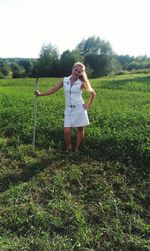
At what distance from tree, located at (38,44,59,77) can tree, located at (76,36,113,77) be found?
8918 mm

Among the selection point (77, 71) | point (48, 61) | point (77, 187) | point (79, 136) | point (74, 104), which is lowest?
point (77, 187)

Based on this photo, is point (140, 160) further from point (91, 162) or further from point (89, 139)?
point (89, 139)

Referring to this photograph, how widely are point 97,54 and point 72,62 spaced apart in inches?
687

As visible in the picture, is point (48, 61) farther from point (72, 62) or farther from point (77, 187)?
point (77, 187)

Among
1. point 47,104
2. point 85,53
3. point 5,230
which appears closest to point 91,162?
point 5,230

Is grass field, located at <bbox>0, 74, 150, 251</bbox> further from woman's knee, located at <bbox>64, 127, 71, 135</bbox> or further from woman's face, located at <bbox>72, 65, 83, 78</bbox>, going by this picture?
woman's face, located at <bbox>72, 65, 83, 78</bbox>

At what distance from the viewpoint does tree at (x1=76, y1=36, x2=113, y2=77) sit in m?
69.6

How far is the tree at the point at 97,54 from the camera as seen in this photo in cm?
6956

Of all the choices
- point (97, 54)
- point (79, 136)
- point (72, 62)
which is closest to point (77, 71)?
point (79, 136)

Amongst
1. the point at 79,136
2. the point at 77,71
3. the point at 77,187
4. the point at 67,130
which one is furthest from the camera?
the point at 79,136

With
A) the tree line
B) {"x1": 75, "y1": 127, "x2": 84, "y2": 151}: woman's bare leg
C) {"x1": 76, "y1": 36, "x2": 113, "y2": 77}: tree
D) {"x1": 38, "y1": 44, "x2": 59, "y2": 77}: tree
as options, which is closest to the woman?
{"x1": 75, "y1": 127, "x2": 84, "y2": 151}: woman's bare leg

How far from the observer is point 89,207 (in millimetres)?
5738

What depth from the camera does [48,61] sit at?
5831cm

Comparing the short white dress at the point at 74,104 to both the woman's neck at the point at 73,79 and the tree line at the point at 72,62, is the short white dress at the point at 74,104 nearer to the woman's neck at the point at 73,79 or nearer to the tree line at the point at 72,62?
the woman's neck at the point at 73,79
